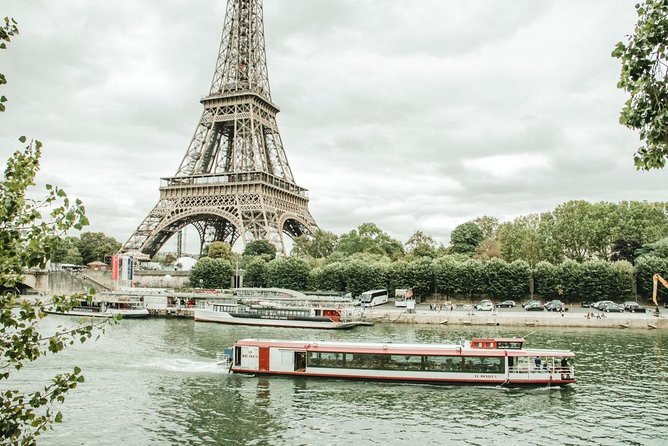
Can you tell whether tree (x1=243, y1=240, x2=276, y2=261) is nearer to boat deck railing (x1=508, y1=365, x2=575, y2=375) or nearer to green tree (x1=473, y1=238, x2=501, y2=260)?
green tree (x1=473, y1=238, x2=501, y2=260)

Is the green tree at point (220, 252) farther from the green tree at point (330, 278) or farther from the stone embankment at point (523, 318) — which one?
the stone embankment at point (523, 318)

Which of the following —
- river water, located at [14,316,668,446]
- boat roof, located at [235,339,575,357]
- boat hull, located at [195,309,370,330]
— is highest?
boat roof, located at [235,339,575,357]

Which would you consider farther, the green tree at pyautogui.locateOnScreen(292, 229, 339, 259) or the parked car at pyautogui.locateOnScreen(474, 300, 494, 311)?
the green tree at pyautogui.locateOnScreen(292, 229, 339, 259)

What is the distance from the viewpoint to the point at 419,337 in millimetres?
46438

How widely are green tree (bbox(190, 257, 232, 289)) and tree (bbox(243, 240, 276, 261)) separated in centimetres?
408

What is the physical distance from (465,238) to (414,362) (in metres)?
66.7

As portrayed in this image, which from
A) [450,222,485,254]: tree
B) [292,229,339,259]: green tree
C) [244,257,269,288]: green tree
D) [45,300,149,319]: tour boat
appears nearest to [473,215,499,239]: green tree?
[450,222,485,254]: tree

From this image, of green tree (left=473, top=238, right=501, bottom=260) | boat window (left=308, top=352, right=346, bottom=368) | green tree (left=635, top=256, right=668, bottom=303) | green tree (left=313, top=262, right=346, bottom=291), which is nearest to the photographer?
boat window (left=308, top=352, right=346, bottom=368)

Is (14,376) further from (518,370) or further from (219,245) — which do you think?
(219,245)

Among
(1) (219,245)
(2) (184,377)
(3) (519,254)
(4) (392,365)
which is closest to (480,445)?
(4) (392,365)

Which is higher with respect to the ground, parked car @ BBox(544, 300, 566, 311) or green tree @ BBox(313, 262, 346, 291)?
green tree @ BBox(313, 262, 346, 291)

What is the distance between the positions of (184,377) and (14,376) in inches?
360

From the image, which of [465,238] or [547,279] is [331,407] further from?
[465,238]

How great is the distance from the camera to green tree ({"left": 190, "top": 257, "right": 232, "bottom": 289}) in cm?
8406
